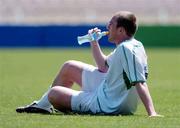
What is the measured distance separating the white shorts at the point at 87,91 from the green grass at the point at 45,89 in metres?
0.27

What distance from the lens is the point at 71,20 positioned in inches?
1460

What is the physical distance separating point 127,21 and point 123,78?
65 centimetres

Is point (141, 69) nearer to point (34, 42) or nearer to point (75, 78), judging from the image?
point (75, 78)

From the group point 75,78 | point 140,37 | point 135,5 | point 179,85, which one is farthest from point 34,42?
point 75,78

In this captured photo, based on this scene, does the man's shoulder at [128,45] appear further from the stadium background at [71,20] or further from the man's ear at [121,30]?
the stadium background at [71,20]

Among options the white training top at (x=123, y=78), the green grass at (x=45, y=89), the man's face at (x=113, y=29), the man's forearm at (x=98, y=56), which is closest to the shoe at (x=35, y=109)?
the green grass at (x=45, y=89)

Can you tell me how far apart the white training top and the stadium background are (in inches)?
926

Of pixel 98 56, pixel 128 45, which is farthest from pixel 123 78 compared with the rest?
pixel 98 56

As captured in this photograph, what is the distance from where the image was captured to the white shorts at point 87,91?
28.7 ft

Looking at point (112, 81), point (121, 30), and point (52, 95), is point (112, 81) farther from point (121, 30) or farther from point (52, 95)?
point (52, 95)

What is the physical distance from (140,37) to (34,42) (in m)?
4.76

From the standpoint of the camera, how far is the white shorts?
876cm

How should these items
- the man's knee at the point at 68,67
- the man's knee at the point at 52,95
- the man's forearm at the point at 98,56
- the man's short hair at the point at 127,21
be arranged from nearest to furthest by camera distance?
1. the man's short hair at the point at 127,21
2. the man's knee at the point at 52,95
3. the man's forearm at the point at 98,56
4. the man's knee at the point at 68,67

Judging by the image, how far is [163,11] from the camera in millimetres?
38469
